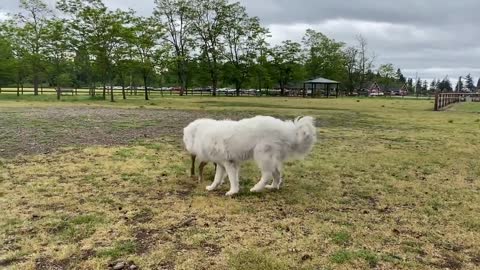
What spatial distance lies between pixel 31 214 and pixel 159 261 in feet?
6.94

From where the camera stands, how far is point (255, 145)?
5.76m

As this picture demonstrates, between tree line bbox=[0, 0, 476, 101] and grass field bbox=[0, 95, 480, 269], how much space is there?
87.8 feet

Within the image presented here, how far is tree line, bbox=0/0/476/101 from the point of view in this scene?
3341cm

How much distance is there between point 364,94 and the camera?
79938mm

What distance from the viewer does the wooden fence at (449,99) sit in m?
29.8

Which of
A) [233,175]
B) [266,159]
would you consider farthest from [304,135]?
[233,175]

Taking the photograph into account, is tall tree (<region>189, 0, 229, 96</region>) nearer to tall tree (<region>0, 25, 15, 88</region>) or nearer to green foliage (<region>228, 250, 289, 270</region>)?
tall tree (<region>0, 25, 15, 88</region>)

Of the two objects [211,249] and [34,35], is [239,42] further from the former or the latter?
[211,249]

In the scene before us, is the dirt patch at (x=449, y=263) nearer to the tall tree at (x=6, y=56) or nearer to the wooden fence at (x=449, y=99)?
the wooden fence at (x=449, y=99)

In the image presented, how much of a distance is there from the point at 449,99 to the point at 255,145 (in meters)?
35.7

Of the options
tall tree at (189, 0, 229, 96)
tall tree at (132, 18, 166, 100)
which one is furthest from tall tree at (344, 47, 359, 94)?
tall tree at (132, 18, 166, 100)

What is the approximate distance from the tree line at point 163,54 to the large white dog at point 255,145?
28992 millimetres

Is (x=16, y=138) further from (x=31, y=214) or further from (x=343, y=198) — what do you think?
(x=343, y=198)

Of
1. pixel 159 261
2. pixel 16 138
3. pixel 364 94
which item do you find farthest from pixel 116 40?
pixel 364 94
